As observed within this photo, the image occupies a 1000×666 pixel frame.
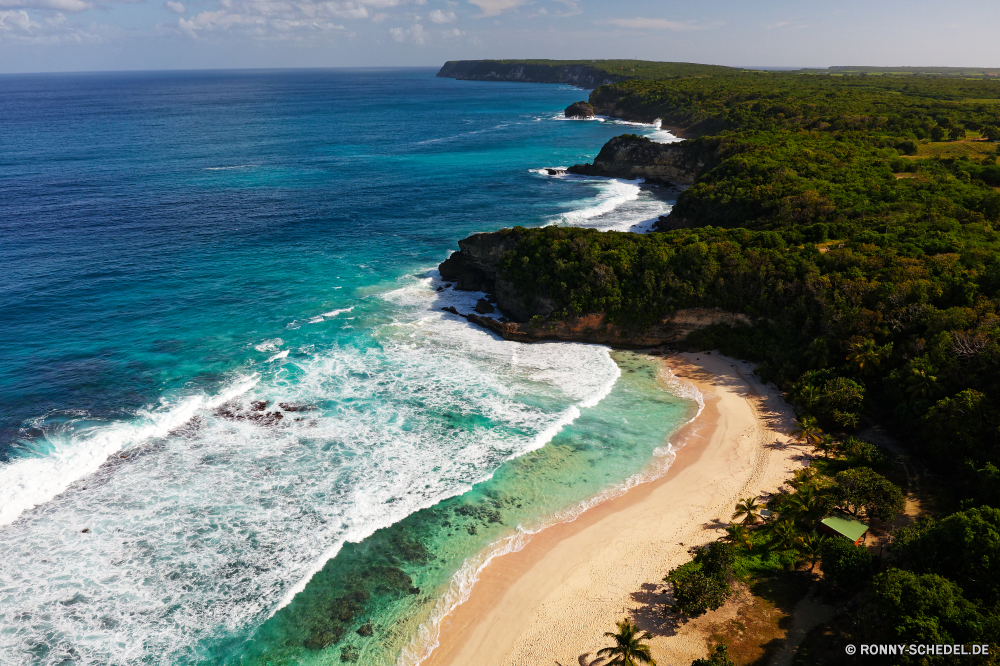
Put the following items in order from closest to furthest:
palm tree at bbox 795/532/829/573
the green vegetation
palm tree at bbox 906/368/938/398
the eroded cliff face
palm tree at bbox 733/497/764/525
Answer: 1. the green vegetation
2. palm tree at bbox 795/532/829/573
3. palm tree at bbox 733/497/764/525
4. palm tree at bbox 906/368/938/398
5. the eroded cliff face

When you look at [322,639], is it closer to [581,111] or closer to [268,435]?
[268,435]

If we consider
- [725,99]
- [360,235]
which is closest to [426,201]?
[360,235]

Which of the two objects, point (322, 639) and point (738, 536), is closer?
point (322, 639)

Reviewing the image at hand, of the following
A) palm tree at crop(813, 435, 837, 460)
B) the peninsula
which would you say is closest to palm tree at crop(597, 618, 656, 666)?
the peninsula

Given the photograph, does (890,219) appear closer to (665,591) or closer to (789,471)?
(789,471)

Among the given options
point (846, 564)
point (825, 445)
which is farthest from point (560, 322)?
point (846, 564)

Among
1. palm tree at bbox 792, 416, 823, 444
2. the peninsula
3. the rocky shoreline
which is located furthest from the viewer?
the rocky shoreline

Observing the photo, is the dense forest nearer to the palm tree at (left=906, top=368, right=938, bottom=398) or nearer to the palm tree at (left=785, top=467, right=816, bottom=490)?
the palm tree at (left=906, top=368, right=938, bottom=398)
